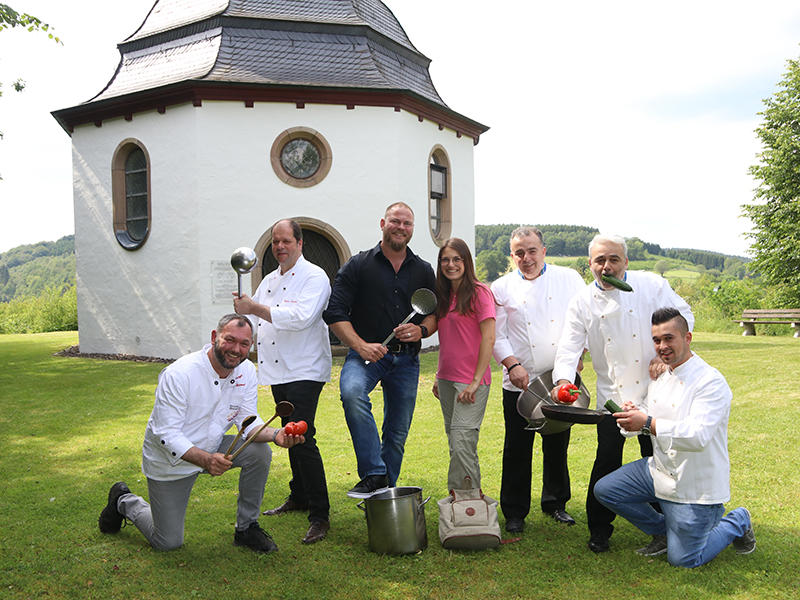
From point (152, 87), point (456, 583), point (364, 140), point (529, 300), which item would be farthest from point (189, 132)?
point (456, 583)

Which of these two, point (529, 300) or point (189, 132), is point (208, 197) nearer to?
point (189, 132)

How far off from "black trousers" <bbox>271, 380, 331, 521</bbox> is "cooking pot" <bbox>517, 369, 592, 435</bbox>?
139 cm

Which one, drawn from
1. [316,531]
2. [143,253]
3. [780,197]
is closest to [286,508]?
[316,531]

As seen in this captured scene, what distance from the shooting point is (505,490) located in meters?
4.62

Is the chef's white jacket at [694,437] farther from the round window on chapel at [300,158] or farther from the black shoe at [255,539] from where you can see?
the round window on chapel at [300,158]

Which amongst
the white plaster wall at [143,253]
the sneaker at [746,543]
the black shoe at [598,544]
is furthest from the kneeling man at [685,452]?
the white plaster wall at [143,253]

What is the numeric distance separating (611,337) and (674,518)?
3.64 ft

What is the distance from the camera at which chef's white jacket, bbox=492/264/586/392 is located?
15.1 feet

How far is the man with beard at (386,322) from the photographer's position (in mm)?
4457

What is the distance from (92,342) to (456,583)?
14877 mm

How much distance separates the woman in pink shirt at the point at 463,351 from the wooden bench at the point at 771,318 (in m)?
19.8

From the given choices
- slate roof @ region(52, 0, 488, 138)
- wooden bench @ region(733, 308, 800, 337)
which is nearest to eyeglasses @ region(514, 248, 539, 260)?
slate roof @ region(52, 0, 488, 138)

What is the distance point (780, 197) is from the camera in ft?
93.7

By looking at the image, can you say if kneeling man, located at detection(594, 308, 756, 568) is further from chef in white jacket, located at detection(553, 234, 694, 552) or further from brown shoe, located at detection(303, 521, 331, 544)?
brown shoe, located at detection(303, 521, 331, 544)
